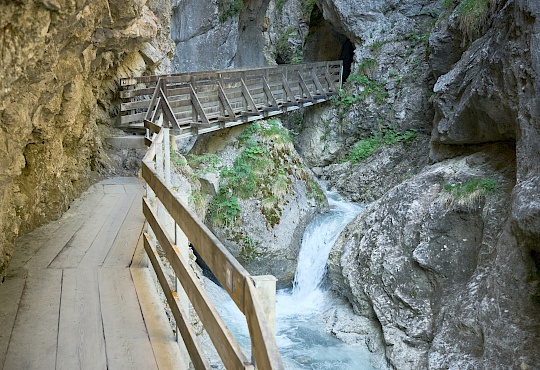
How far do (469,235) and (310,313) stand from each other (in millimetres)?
3235

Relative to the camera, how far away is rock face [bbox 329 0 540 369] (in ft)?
21.6

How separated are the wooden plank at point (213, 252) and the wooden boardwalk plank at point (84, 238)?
2136 mm

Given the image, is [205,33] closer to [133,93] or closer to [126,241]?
[133,93]

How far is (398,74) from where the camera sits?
16219 mm

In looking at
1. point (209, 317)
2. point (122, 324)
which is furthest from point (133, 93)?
point (209, 317)

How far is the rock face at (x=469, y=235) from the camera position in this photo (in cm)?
658

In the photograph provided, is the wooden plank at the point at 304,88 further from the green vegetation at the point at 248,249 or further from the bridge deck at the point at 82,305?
the bridge deck at the point at 82,305

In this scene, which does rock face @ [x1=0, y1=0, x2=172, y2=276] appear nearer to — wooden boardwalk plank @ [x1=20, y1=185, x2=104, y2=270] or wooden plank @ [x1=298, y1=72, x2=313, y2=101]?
wooden boardwalk plank @ [x1=20, y1=185, x2=104, y2=270]

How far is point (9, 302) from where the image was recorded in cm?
412

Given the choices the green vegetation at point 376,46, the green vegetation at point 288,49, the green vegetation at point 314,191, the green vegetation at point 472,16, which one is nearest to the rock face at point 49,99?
the green vegetation at point 314,191

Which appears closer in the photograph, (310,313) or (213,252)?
(213,252)

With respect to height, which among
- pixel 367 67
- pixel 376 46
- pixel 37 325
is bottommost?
pixel 37 325

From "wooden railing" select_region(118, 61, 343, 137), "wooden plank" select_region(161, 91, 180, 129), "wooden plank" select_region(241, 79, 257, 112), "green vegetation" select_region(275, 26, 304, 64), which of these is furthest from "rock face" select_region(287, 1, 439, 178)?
"wooden plank" select_region(161, 91, 180, 129)

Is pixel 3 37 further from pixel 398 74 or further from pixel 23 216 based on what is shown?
pixel 398 74
